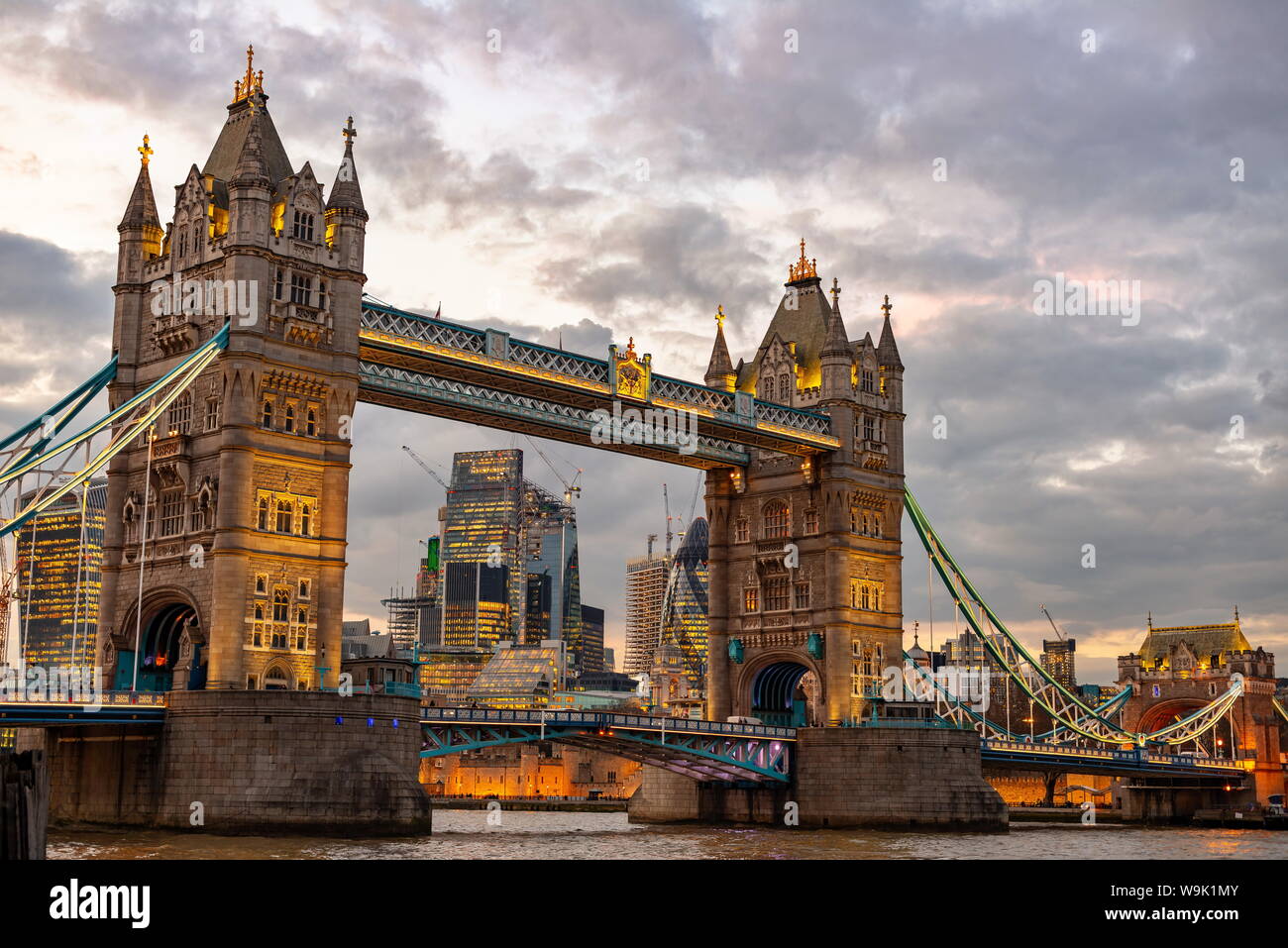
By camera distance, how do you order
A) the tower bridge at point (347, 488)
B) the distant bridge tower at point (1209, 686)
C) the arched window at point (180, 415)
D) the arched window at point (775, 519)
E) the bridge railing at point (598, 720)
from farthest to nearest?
the distant bridge tower at point (1209, 686), the arched window at point (775, 519), the bridge railing at point (598, 720), the arched window at point (180, 415), the tower bridge at point (347, 488)

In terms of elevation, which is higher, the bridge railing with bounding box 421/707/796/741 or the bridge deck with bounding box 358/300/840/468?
the bridge deck with bounding box 358/300/840/468

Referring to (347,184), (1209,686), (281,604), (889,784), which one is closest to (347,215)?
(347,184)

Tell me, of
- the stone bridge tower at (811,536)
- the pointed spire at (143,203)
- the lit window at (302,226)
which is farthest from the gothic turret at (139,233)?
the stone bridge tower at (811,536)

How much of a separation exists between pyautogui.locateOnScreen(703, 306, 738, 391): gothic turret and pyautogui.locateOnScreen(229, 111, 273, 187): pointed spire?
39.0 meters

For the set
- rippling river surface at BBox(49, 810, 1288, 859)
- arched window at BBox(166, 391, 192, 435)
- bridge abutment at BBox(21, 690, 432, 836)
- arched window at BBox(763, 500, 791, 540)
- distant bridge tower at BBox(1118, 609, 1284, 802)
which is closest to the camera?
rippling river surface at BBox(49, 810, 1288, 859)

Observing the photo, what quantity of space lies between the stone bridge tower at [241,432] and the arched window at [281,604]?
6 centimetres

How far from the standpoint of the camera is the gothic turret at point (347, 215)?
2891 inches

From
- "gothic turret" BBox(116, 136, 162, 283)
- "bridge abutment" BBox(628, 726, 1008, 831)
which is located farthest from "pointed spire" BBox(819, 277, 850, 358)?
"gothic turret" BBox(116, 136, 162, 283)

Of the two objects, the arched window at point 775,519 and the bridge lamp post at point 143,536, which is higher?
the arched window at point 775,519

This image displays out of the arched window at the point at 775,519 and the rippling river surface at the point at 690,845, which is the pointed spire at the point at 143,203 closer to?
the rippling river surface at the point at 690,845

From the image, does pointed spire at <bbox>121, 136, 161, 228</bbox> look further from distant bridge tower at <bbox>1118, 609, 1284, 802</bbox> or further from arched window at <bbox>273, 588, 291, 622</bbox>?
distant bridge tower at <bbox>1118, 609, 1284, 802</bbox>

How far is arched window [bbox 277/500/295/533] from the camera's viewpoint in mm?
70312

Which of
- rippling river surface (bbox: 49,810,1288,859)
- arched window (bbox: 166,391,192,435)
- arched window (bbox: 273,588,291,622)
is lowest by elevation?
rippling river surface (bbox: 49,810,1288,859)
